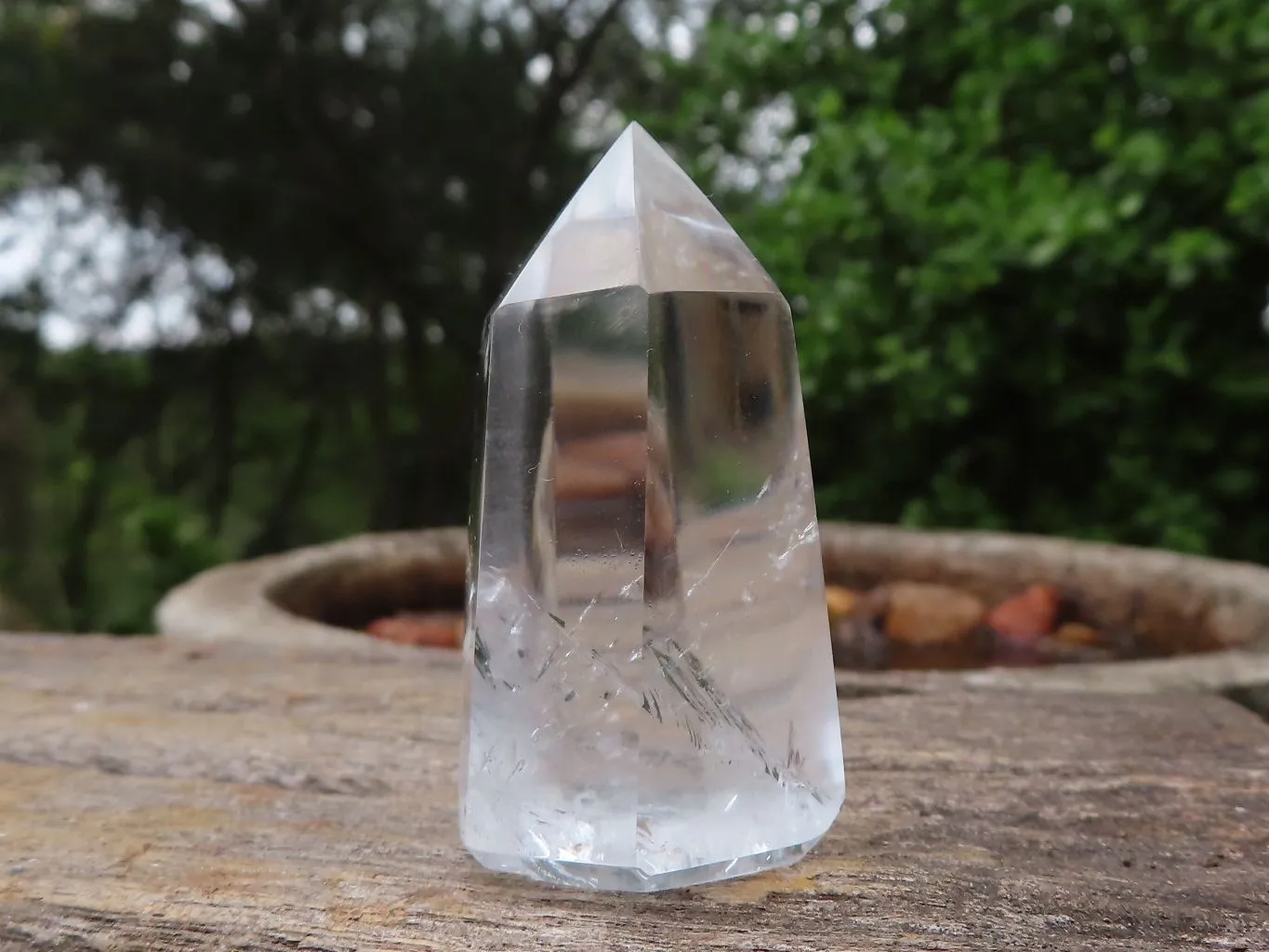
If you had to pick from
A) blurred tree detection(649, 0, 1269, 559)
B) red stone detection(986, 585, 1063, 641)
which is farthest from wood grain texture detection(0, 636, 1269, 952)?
blurred tree detection(649, 0, 1269, 559)

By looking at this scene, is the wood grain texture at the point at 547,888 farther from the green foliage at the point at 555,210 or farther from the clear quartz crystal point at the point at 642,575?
the green foliage at the point at 555,210

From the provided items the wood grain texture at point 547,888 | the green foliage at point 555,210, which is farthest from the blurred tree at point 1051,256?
the wood grain texture at point 547,888

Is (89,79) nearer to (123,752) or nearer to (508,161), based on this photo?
(508,161)

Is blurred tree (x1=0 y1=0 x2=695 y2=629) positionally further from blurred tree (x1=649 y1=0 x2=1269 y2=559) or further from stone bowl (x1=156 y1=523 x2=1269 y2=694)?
stone bowl (x1=156 y1=523 x2=1269 y2=694)

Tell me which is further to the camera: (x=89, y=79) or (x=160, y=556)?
(x=89, y=79)

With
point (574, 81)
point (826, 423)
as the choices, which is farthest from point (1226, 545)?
point (574, 81)

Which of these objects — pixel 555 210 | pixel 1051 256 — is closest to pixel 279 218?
pixel 555 210
